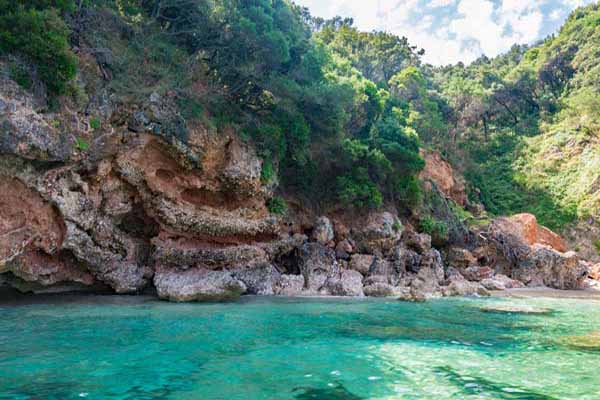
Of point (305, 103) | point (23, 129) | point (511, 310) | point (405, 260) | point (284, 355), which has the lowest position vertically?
point (284, 355)

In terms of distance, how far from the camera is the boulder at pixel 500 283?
2455cm

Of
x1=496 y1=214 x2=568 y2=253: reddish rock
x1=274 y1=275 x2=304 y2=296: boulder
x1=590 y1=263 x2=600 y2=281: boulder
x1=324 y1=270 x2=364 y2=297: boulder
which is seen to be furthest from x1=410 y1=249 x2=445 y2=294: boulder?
x1=590 y1=263 x2=600 y2=281: boulder

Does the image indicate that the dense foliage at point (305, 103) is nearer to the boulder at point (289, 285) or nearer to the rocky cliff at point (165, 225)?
the rocky cliff at point (165, 225)

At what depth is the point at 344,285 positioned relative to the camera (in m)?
20.4

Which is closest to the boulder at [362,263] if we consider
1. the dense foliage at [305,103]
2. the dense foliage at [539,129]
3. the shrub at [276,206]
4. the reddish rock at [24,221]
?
the dense foliage at [305,103]

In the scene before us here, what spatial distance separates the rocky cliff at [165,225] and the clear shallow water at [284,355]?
2.69 metres

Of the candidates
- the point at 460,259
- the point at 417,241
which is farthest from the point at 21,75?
the point at 460,259

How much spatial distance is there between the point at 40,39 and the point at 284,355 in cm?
1163

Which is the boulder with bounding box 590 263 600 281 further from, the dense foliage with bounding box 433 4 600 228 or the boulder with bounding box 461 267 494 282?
the boulder with bounding box 461 267 494 282

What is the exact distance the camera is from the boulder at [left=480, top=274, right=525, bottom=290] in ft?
80.5

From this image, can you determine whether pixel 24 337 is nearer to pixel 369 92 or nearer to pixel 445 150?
pixel 369 92

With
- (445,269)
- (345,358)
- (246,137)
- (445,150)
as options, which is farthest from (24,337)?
(445,150)

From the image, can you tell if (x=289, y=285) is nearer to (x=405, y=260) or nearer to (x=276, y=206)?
(x=276, y=206)

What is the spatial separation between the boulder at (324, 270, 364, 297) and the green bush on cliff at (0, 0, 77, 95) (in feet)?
43.2
